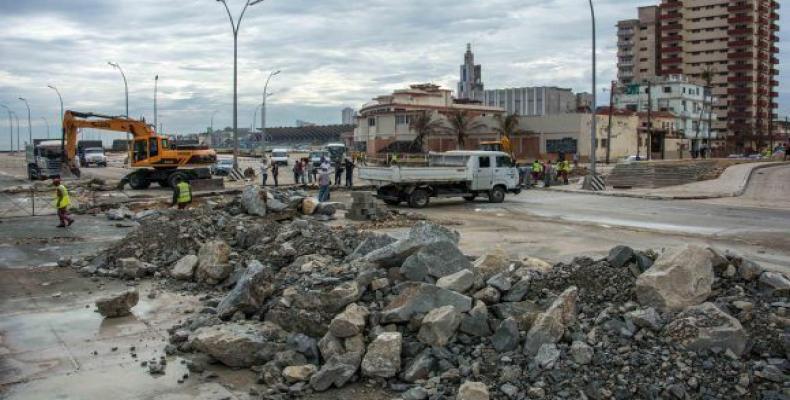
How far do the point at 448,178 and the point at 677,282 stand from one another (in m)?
17.4

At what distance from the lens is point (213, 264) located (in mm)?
11492

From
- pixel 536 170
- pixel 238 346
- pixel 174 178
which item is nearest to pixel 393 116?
pixel 536 170

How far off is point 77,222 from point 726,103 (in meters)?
121

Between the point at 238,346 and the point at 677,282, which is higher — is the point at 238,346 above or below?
below

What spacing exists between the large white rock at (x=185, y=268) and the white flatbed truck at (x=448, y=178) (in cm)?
1217

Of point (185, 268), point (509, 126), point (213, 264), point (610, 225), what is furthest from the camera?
point (509, 126)

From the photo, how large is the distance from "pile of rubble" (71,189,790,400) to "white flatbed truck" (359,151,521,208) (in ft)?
47.1

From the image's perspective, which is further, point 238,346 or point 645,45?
point 645,45

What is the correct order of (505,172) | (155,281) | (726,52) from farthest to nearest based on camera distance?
(726,52) < (505,172) < (155,281)

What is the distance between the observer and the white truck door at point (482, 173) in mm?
25016

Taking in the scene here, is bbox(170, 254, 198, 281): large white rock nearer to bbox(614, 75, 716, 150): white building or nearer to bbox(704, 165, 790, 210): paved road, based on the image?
bbox(704, 165, 790, 210): paved road

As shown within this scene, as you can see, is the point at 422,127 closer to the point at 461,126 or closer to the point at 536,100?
the point at 461,126

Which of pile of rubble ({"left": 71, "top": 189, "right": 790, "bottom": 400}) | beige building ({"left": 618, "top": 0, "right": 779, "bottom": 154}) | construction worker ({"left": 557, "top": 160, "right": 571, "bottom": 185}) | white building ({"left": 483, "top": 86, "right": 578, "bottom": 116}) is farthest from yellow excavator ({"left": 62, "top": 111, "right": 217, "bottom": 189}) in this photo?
beige building ({"left": 618, "top": 0, "right": 779, "bottom": 154})

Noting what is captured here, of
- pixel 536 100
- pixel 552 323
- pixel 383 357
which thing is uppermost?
pixel 536 100
